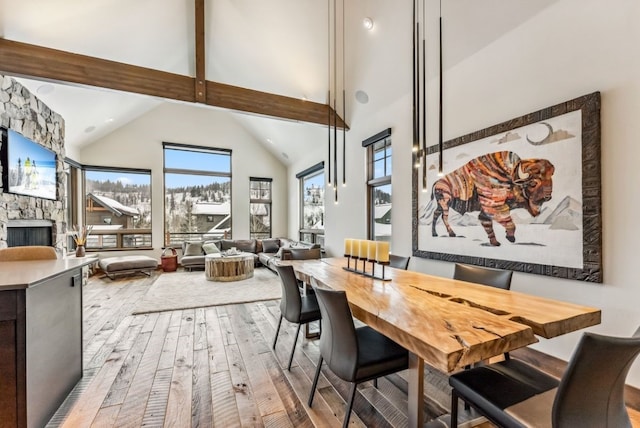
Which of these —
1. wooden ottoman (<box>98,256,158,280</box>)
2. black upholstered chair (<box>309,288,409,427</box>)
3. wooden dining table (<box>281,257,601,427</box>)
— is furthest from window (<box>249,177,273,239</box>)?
black upholstered chair (<box>309,288,409,427</box>)

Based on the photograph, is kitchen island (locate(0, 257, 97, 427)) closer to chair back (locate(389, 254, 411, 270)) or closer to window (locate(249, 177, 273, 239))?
chair back (locate(389, 254, 411, 270))

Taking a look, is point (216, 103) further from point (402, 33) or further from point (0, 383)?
point (0, 383)

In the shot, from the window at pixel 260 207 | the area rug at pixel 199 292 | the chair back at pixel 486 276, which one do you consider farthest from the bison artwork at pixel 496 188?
the window at pixel 260 207

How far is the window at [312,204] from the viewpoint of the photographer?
703 centimetres

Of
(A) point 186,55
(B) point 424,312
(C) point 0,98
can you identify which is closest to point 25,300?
(B) point 424,312

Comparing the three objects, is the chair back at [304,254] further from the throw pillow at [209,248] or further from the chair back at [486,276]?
the throw pillow at [209,248]

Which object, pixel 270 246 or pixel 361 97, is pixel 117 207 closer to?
pixel 270 246

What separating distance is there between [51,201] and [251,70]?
4001mm

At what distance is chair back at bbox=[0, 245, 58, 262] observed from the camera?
237 centimetres

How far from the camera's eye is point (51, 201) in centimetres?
465

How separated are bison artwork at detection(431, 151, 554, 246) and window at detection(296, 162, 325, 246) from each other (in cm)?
387

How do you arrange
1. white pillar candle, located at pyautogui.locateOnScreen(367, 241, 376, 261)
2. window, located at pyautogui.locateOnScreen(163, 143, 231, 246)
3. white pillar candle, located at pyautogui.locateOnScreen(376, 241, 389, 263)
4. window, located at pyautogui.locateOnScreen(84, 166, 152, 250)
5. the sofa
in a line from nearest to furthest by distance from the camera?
white pillar candle, located at pyautogui.locateOnScreen(376, 241, 389, 263)
white pillar candle, located at pyautogui.locateOnScreen(367, 241, 376, 261)
the sofa
window, located at pyautogui.locateOnScreen(84, 166, 152, 250)
window, located at pyautogui.locateOnScreen(163, 143, 231, 246)

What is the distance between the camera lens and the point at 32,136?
13.3ft

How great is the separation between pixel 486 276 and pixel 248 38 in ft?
15.3
